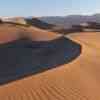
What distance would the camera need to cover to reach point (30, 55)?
1625 cm

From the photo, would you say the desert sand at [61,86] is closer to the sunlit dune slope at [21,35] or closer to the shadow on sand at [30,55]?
the shadow on sand at [30,55]

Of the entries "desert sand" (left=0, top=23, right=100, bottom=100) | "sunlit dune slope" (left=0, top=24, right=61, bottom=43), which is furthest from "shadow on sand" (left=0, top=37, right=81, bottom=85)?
"desert sand" (left=0, top=23, right=100, bottom=100)

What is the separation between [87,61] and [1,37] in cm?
1237

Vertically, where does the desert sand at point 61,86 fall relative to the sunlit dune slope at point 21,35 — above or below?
above

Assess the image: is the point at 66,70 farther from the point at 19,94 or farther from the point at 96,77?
the point at 19,94

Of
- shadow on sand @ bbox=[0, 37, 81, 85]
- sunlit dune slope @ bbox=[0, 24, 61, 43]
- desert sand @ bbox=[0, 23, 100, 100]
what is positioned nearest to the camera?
desert sand @ bbox=[0, 23, 100, 100]

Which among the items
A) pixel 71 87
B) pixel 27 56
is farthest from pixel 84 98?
pixel 27 56

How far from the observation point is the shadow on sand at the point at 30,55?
42.2 ft

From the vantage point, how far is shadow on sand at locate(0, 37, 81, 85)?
12866 millimetres

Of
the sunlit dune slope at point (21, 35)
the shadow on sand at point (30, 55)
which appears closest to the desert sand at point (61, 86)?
the shadow on sand at point (30, 55)

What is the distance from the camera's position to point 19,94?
25.0ft

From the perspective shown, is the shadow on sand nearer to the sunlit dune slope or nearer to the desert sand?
the sunlit dune slope

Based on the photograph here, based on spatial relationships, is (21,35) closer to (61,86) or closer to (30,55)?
(30,55)

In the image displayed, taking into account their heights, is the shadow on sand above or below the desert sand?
below
